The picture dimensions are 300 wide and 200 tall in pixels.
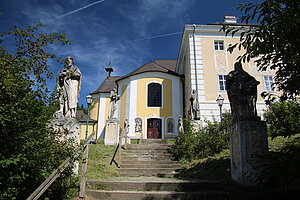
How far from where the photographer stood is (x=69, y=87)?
6.29 metres

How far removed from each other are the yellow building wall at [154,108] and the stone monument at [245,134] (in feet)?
50.1

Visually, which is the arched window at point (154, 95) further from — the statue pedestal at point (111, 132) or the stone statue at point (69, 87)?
the stone statue at point (69, 87)

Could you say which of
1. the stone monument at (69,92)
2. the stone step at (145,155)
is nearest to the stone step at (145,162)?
the stone step at (145,155)

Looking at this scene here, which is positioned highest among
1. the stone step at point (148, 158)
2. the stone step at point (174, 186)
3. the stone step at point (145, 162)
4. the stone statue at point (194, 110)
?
the stone statue at point (194, 110)

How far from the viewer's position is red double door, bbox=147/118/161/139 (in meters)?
20.2

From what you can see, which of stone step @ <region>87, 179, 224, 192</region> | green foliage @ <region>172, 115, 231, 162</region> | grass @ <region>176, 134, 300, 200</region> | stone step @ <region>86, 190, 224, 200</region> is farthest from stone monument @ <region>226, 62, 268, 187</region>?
green foliage @ <region>172, 115, 231, 162</region>

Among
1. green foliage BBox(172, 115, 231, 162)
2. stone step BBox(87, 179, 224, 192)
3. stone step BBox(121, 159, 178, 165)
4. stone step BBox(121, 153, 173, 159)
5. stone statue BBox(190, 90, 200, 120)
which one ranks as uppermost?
stone statue BBox(190, 90, 200, 120)

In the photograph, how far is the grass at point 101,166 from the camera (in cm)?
656

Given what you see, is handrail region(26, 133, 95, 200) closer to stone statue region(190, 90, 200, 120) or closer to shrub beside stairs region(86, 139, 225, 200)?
shrub beside stairs region(86, 139, 225, 200)

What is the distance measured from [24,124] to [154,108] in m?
17.6

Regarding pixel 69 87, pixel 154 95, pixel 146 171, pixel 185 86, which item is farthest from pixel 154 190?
pixel 185 86

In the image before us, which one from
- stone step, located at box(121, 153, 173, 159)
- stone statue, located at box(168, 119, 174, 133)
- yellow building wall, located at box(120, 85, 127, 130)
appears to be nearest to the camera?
stone step, located at box(121, 153, 173, 159)

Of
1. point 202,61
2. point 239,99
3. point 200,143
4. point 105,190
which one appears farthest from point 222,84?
point 105,190

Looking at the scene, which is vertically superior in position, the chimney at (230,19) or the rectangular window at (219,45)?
the chimney at (230,19)
